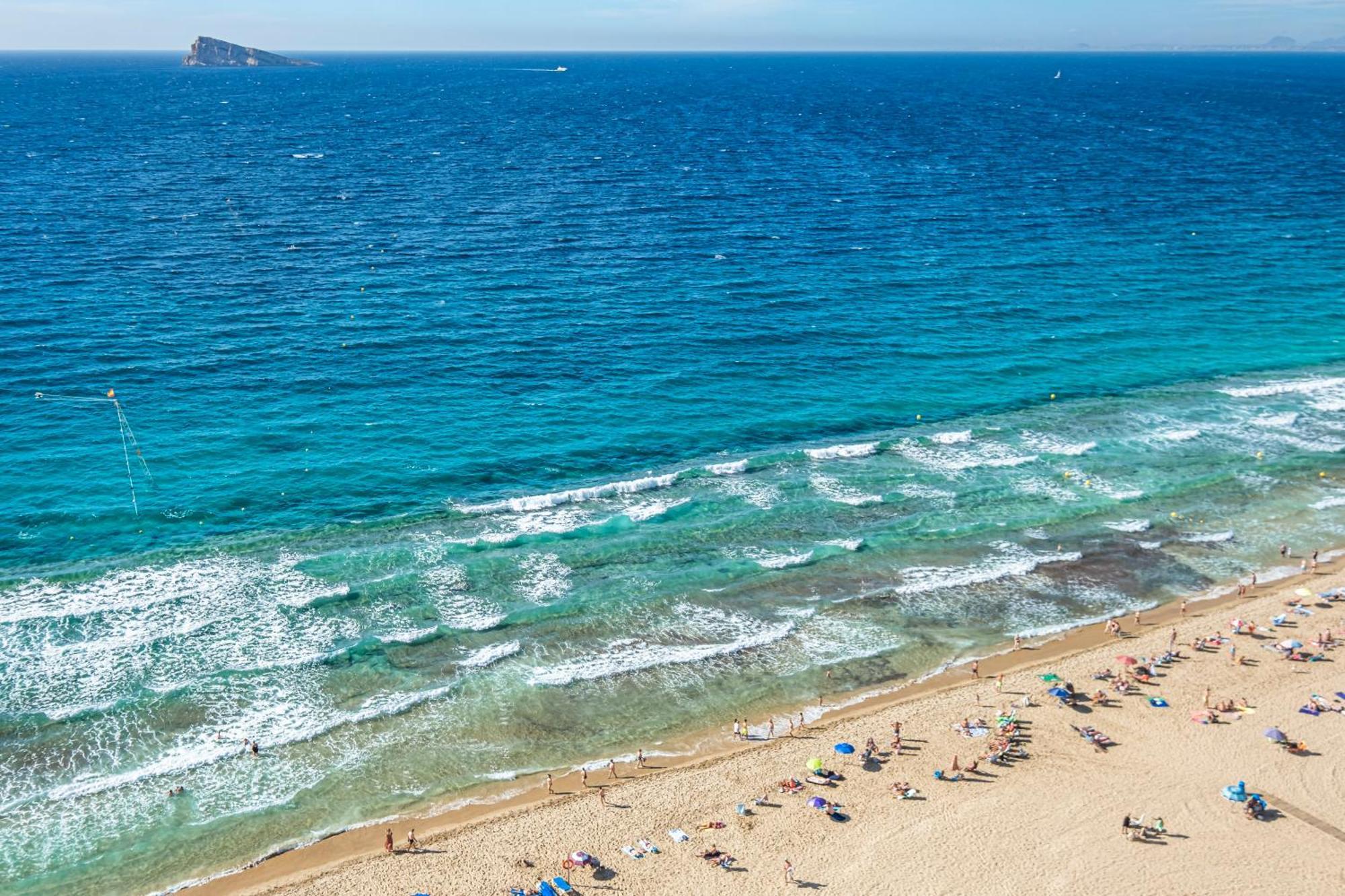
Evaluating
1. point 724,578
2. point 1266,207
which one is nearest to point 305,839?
point 724,578

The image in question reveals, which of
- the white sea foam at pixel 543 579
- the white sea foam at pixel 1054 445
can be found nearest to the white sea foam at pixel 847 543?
the white sea foam at pixel 543 579

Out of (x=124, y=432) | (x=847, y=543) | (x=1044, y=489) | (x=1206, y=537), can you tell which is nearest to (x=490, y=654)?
(x=847, y=543)

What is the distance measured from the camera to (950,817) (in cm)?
3666

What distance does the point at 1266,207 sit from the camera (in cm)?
12106

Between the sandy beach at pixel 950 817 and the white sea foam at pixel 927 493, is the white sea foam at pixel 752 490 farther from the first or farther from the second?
the sandy beach at pixel 950 817

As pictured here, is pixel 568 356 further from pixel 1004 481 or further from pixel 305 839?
pixel 305 839

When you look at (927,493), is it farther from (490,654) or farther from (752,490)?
(490,654)

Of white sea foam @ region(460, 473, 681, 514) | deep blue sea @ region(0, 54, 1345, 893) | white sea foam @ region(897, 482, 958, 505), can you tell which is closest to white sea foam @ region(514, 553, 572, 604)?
deep blue sea @ region(0, 54, 1345, 893)

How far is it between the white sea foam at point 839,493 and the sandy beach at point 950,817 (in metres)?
16.4

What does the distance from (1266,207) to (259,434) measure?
4672 inches

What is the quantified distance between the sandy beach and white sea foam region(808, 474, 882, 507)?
1645cm

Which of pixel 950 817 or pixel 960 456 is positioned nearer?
pixel 950 817

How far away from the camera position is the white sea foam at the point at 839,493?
5866 centimetres

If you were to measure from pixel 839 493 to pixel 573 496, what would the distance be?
629 inches
